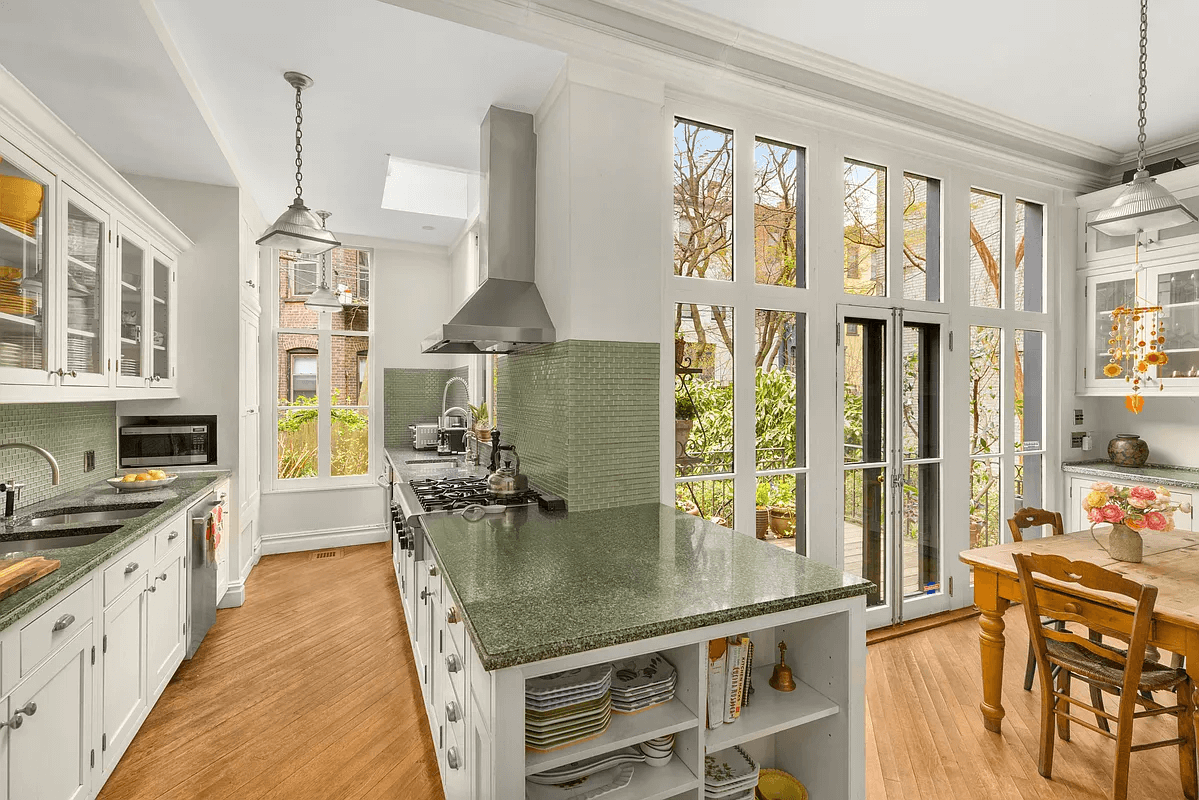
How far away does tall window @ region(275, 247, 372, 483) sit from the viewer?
5199 millimetres

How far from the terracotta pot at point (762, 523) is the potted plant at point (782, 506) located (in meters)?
0.03

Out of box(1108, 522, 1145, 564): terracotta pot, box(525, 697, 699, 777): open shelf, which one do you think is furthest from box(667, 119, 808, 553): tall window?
box(525, 697, 699, 777): open shelf

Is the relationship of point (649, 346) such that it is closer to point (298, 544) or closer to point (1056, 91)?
point (1056, 91)

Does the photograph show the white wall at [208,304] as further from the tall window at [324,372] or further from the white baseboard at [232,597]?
the tall window at [324,372]

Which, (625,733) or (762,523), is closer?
(625,733)

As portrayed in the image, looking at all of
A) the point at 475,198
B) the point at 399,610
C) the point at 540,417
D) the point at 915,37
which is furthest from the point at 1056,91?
the point at 399,610

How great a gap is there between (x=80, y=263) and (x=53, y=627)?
1575 mm

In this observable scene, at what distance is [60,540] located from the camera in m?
2.19

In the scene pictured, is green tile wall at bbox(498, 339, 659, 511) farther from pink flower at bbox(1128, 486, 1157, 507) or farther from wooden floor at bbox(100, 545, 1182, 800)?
pink flower at bbox(1128, 486, 1157, 507)

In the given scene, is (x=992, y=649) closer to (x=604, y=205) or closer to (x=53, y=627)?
(x=604, y=205)

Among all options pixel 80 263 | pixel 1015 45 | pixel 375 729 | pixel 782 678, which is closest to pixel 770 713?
pixel 782 678

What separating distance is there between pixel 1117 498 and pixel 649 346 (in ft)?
6.66

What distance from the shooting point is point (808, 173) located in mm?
3166

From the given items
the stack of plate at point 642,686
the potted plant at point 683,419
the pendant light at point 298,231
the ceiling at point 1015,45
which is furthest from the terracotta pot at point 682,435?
the pendant light at point 298,231
